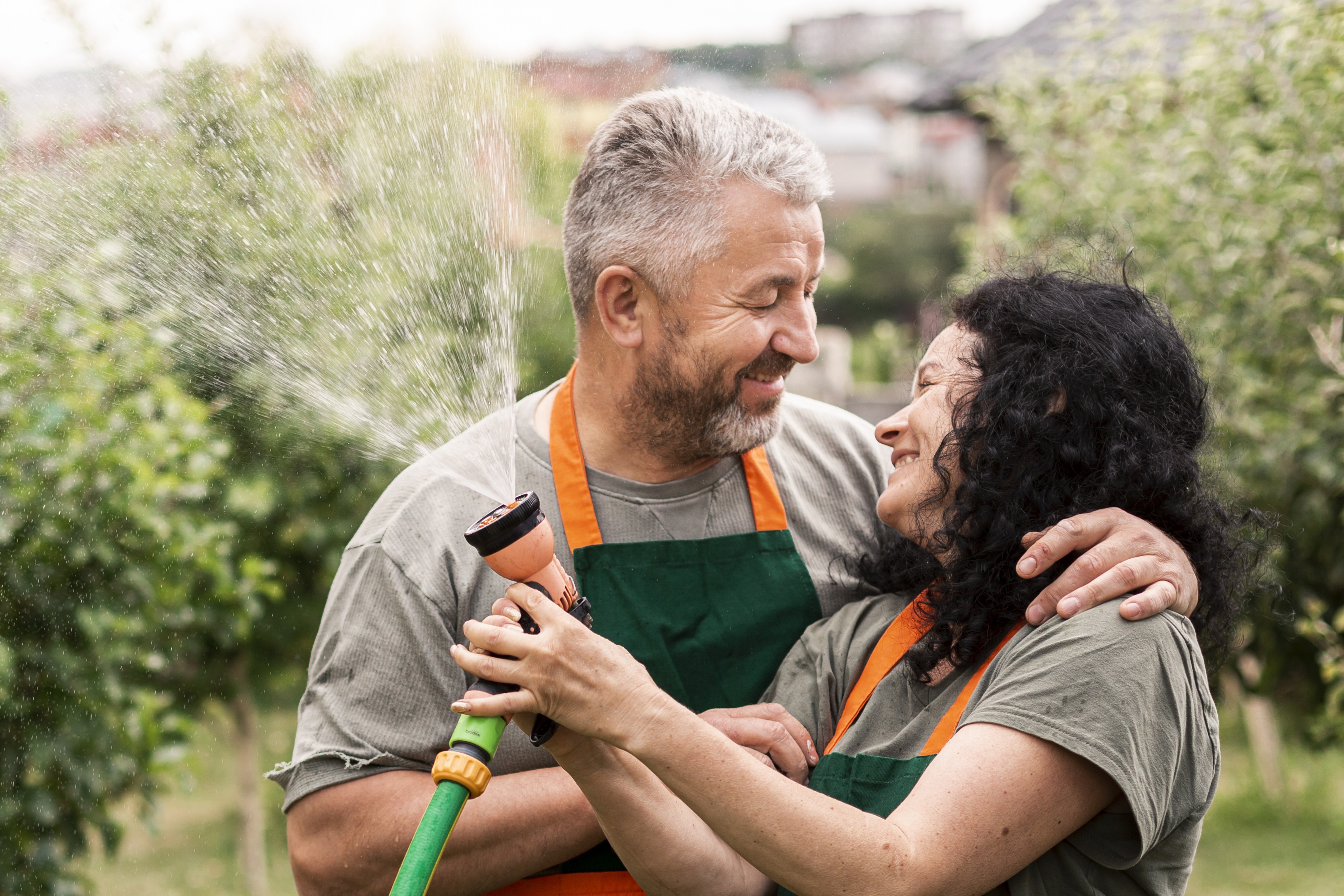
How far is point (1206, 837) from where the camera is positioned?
6.79 meters

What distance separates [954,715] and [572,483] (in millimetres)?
880

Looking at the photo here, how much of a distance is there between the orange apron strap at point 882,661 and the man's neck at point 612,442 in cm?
53

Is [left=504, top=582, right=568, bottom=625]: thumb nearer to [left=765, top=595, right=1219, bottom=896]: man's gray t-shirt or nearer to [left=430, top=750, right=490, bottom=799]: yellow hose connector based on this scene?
[left=430, top=750, right=490, bottom=799]: yellow hose connector

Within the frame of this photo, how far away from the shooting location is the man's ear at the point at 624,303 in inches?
91.6

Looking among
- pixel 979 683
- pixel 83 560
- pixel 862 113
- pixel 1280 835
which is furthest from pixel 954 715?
pixel 862 113

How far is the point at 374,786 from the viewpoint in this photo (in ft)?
6.85

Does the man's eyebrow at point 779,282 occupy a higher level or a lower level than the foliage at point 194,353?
higher

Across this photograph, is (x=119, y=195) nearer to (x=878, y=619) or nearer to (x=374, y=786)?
(x=374, y=786)

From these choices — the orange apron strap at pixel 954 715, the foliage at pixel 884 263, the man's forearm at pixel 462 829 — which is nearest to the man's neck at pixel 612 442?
the man's forearm at pixel 462 829

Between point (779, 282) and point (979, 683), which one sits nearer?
point (979, 683)

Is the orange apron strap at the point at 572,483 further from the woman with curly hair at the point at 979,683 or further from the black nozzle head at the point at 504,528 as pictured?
the black nozzle head at the point at 504,528

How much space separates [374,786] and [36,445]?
5.98ft

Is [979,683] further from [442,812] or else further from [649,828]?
[442,812]

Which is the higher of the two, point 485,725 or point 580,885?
point 485,725
